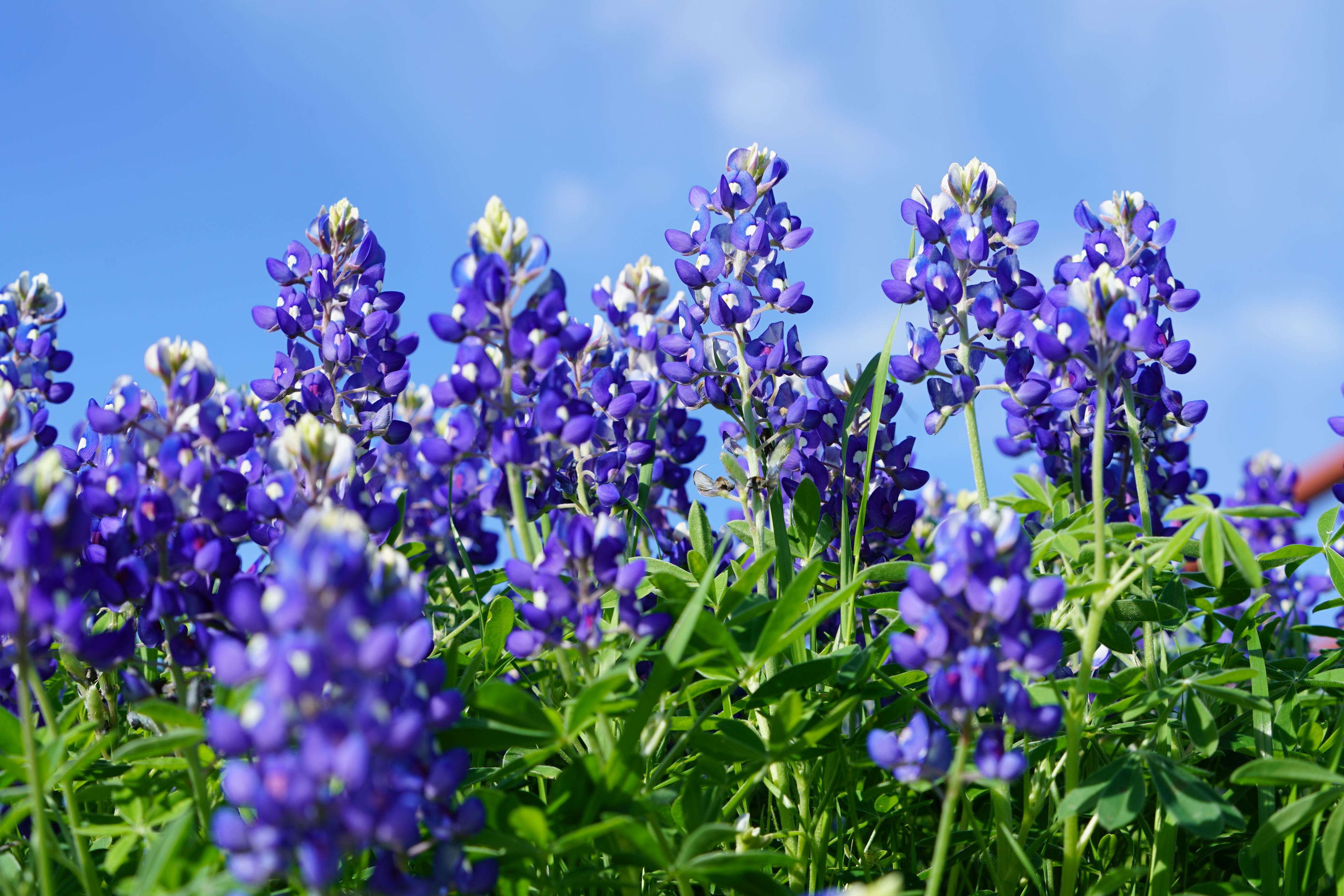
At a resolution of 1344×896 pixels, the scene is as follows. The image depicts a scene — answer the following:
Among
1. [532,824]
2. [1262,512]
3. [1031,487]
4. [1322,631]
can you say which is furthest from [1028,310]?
[532,824]

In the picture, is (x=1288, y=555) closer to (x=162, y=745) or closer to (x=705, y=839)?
(x=705, y=839)

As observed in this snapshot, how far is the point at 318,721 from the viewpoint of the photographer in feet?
4.30

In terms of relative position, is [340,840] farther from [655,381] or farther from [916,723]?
[655,381]

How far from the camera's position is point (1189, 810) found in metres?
1.91

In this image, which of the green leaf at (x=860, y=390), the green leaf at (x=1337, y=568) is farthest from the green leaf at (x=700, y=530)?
the green leaf at (x=1337, y=568)

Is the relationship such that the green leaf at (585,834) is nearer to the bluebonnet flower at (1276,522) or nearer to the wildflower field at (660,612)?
the wildflower field at (660,612)

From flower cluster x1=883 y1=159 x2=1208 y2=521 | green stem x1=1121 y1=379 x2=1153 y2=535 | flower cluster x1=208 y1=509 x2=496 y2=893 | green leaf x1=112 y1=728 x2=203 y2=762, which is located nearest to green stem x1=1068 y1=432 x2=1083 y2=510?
flower cluster x1=883 y1=159 x2=1208 y2=521

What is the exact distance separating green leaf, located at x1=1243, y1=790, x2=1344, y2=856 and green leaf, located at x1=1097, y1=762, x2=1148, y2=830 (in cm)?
24

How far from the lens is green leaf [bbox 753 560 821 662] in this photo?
6.34 feet

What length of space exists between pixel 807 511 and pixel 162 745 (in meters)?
1.64

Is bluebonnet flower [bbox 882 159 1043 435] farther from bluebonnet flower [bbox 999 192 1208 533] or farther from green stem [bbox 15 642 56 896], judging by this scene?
green stem [bbox 15 642 56 896]

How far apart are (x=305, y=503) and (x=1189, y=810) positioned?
1656 millimetres

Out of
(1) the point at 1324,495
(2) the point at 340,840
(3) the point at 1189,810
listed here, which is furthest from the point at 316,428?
(1) the point at 1324,495

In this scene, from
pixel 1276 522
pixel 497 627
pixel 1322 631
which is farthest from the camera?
pixel 1276 522
